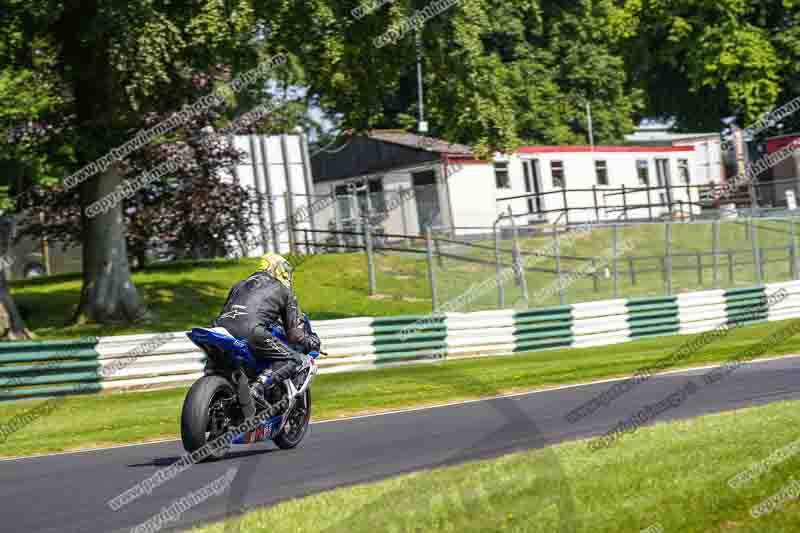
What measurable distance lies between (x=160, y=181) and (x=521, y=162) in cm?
1757

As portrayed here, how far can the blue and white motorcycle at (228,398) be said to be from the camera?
32.2 feet

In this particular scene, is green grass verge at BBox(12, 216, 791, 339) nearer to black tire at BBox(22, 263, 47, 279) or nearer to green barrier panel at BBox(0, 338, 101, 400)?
green barrier panel at BBox(0, 338, 101, 400)

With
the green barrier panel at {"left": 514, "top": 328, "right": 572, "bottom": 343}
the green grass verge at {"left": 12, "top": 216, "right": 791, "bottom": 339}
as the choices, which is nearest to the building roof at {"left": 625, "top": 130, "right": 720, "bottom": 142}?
the green grass verge at {"left": 12, "top": 216, "right": 791, "bottom": 339}

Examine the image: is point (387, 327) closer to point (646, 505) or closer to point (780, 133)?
point (646, 505)

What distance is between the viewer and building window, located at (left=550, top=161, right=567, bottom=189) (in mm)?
46312

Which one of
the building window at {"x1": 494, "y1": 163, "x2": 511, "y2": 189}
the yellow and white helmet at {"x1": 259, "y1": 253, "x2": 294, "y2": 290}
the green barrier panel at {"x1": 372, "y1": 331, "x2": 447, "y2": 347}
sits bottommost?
the green barrier panel at {"x1": 372, "y1": 331, "x2": 447, "y2": 347}

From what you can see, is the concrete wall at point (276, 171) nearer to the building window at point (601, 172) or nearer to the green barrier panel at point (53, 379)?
the building window at point (601, 172)

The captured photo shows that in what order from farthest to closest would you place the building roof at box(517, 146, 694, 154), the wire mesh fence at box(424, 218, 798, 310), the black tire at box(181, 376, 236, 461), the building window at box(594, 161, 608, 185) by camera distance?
the building window at box(594, 161, 608, 185) < the building roof at box(517, 146, 694, 154) < the wire mesh fence at box(424, 218, 798, 310) < the black tire at box(181, 376, 236, 461)

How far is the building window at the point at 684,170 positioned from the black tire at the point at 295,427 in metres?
42.9

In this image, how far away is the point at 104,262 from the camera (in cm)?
2548

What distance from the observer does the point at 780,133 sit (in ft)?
207

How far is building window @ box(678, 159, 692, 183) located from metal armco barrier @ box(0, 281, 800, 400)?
76.3 feet

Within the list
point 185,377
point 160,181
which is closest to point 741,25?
point 160,181

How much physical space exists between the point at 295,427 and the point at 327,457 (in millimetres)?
963
